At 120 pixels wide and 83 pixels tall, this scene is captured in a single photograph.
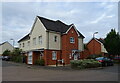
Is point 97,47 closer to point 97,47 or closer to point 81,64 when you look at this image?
point 97,47

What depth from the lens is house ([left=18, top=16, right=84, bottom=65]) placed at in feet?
97.6

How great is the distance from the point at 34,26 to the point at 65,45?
25.0 feet

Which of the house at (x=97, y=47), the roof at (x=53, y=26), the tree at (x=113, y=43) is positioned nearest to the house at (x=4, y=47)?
the house at (x=97, y=47)

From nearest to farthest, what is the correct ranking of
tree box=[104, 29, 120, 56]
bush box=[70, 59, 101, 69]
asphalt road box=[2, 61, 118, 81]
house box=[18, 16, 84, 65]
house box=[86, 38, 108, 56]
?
asphalt road box=[2, 61, 118, 81], bush box=[70, 59, 101, 69], house box=[18, 16, 84, 65], tree box=[104, 29, 120, 56], house box=[86, 38, 108, 56]

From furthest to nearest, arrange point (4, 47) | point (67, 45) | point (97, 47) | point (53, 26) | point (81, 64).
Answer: point (4, 47), point (97, 47), point (53, 26), point (67, 45), point (81, 64)

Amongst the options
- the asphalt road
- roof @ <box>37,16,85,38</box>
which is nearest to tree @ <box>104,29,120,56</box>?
roof @ <box>37,16,85,38</box>

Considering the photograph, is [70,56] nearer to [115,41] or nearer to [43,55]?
[43,55]

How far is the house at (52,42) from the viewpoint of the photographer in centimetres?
2975

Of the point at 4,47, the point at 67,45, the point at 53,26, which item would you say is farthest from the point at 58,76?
the point at 4,47

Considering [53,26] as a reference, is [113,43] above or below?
below

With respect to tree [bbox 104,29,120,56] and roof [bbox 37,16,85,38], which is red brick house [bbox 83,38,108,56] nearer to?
tree [bbox 104,29,120,56]

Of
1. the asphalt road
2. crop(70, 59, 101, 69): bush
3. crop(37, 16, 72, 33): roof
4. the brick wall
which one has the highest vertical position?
crop(37, 16, 72, 33): roof

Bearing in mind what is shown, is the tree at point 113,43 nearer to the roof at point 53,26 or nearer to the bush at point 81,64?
the roof at point 53,26

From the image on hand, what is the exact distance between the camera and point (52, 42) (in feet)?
99.9
